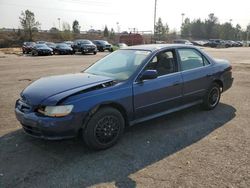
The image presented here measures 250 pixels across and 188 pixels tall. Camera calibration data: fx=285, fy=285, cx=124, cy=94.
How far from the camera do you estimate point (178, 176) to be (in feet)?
11.8

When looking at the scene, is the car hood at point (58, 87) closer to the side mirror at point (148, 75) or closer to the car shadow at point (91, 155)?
the side mirror at point (148, 75)

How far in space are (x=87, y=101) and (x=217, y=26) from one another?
111 m

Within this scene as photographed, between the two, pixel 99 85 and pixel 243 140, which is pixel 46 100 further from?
pixel 243 140

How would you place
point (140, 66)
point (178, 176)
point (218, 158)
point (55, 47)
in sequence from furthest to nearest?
1. point (55, 47)
2. point (140, 66)
3. point (218, 158)
4. point (178, 176)

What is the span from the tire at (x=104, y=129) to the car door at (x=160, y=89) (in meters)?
0.44

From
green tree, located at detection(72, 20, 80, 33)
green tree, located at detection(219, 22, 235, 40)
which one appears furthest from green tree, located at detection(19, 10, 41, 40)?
green tree, located at detection(219, 22, 235, 40)

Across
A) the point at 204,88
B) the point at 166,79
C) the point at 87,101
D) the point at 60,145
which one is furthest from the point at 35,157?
the point at 204,88

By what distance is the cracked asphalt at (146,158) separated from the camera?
352 cm

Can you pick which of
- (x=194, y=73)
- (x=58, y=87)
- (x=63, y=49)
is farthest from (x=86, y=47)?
(x=58, y=87)

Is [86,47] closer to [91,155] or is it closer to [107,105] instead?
[107,105]

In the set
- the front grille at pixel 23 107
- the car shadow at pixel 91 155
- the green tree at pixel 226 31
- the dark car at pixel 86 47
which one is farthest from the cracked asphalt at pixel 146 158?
the green tree at pixel 226 31

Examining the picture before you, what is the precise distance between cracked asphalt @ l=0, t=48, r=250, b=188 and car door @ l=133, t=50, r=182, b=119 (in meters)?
0.44

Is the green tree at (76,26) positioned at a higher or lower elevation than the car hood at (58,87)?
higher

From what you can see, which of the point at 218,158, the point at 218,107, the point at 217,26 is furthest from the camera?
the point at 217,26
